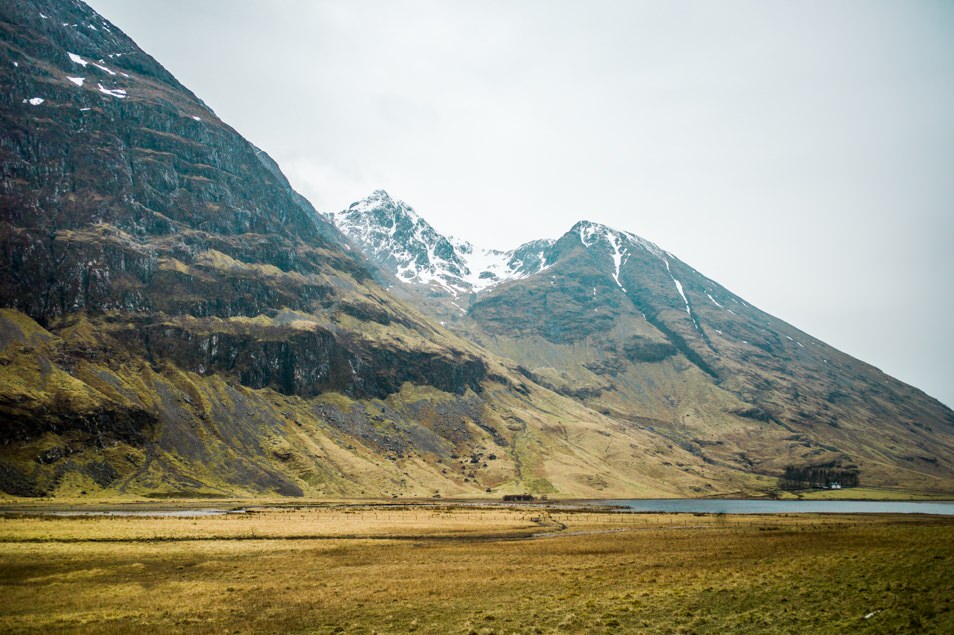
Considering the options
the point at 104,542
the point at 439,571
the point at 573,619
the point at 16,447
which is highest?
the point at 573,619

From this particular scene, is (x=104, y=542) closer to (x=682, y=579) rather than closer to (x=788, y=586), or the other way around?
(x=682, y=579)

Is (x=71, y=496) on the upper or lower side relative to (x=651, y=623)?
lower

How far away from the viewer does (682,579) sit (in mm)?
40219

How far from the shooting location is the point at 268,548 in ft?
190

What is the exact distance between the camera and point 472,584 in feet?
133

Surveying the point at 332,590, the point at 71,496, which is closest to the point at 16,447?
the point at 71,496

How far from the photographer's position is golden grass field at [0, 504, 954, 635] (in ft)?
99.6

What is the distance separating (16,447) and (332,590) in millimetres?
187079

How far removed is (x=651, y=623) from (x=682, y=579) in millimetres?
11779

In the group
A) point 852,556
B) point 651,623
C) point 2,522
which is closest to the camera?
point 651,623

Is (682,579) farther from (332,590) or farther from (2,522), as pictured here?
(2,522)

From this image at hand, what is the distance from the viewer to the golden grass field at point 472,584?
30344mm

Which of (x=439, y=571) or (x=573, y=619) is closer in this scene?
(x=573, y=619)

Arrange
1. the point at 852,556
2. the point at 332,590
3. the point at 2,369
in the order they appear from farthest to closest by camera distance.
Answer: the point at 2,369
the point at 852,556
the point at 332,590
